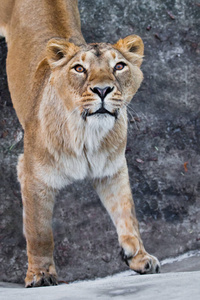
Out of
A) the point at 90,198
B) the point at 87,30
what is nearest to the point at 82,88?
the point at 90,198

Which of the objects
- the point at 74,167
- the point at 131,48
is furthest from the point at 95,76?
the point at 74,167

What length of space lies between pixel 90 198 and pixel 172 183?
2.64 feet

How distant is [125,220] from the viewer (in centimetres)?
331

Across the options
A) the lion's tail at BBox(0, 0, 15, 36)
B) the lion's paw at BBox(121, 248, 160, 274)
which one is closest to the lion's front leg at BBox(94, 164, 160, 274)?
the lion's paw at BBox(121, 248, 160, 274)

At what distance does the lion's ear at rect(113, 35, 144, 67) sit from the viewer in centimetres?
313

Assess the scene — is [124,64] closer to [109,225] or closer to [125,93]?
[125,93]

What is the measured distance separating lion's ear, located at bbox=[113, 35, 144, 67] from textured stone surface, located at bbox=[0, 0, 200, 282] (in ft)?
4.70

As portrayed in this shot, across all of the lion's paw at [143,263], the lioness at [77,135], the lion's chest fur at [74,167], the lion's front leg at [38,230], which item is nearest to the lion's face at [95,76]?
the lioness at [77,135]

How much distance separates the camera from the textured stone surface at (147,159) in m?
4.16

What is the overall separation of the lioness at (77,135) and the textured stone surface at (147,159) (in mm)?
858

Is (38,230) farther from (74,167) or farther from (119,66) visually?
(119,66)

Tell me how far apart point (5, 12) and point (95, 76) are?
208cm

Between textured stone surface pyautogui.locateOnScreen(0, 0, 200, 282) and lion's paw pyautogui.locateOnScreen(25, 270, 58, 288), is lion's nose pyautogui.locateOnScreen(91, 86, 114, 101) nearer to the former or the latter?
lion's paw pyautogui.locateOnScreen(25, 270, 58, 288)

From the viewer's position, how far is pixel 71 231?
13.9 ft
